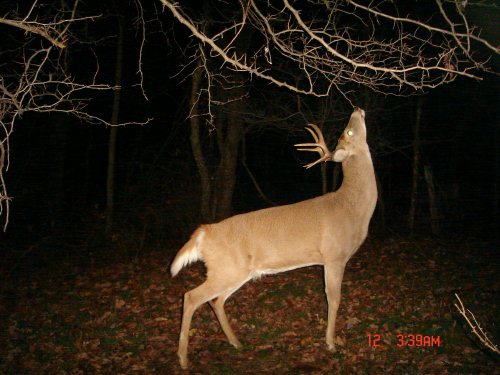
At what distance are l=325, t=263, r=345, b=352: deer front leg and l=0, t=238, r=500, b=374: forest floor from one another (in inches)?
7.5

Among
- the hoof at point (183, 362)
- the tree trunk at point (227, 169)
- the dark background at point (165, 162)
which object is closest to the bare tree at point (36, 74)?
the dark background at point (165, 162)

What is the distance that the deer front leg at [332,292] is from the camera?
5430mm

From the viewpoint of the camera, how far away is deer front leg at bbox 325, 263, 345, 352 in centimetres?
543

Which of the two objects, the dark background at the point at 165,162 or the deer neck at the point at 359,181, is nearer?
the deer neck at the point at 359,181

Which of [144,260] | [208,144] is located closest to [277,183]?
[208,144]

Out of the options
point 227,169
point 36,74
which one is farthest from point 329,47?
point 227,169

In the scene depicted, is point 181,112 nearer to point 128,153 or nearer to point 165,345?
point 128,153

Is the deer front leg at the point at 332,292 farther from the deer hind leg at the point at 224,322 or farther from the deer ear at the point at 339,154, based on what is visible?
the deer ear at the point at 339,154

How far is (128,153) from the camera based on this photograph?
16609 millimetres

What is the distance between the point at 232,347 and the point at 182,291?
2.30m

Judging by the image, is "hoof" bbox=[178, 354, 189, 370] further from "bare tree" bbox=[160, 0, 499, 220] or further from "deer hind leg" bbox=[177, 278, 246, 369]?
"bare tree" bbox=[160, 0, 499, 220]
